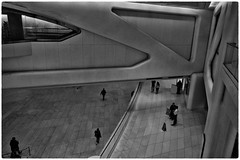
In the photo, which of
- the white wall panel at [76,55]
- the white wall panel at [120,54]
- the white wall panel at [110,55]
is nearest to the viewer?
the white wall panel at [76,55]

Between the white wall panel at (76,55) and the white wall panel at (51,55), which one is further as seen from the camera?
the white wall panel at (76,55)

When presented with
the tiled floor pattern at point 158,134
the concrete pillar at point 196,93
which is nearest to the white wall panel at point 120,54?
the tiled floor pattern at point 158,134

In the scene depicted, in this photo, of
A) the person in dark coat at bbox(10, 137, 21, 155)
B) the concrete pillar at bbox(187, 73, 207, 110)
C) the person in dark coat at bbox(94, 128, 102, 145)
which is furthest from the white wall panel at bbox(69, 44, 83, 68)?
the concrete pillar at bbox(187, 73, 207, 110)

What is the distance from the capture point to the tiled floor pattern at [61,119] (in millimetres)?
9219

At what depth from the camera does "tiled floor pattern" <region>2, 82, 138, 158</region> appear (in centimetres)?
922

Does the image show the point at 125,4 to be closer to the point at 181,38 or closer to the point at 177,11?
the point at 177,11

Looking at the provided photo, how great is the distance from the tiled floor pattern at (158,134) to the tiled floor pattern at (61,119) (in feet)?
3.87

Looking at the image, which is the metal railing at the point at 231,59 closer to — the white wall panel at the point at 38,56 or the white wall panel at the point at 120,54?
the white wall panel at the point at 120,54

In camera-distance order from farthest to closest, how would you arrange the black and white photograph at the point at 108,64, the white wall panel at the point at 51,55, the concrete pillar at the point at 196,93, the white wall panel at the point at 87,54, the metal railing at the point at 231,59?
the concrete pillar at the point at 196,93 → the white wall panel at the point at 87,54 → the white wall panel at the point at 51,55 → the black and white photograph at the point at 108,64 → the metal railing at the point at 231,59

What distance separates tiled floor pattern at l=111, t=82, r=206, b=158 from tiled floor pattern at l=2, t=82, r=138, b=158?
3.87 feet

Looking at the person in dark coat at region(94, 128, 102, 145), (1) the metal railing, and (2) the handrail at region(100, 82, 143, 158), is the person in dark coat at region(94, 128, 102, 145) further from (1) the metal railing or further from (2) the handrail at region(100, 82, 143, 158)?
(1) the metal railing

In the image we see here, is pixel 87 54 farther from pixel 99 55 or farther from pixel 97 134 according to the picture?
pixel 97 134

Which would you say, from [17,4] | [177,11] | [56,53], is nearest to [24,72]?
[56,53]

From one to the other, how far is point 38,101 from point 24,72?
5.20m
